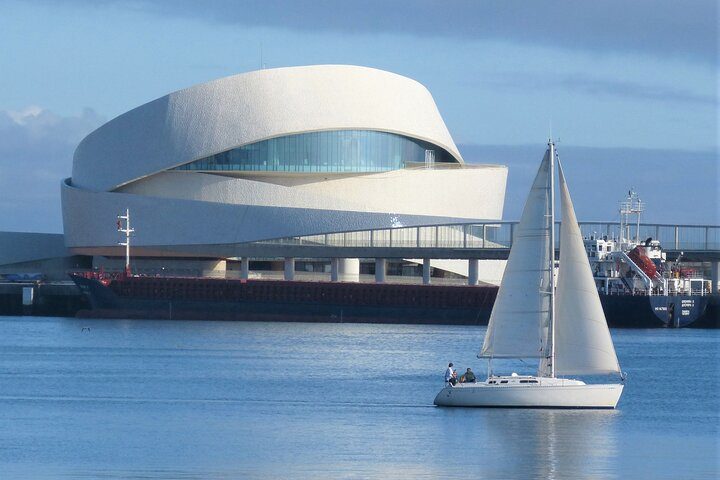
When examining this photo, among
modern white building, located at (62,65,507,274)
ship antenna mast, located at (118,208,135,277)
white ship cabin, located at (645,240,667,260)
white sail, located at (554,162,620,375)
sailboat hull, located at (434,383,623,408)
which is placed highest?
modern white building, located at (62,65,507,274)

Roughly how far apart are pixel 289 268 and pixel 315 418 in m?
41.0

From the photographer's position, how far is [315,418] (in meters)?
31.3

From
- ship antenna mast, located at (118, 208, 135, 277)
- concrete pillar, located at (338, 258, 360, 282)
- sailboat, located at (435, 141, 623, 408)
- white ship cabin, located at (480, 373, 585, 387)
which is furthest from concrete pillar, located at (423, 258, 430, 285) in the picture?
white ship cabin, located at (480, 373, 585, 387)

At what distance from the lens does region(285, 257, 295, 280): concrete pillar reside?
7200cm

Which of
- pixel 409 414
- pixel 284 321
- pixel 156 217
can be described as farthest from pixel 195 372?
pixel 156 217

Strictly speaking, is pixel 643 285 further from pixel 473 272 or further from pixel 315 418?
pixel 315 418

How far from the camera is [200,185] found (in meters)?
76.8

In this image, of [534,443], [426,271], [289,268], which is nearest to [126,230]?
[289,268]

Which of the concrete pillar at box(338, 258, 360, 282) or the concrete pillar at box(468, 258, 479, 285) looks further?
the concrete pillar at box(338, 258, 360, 282)

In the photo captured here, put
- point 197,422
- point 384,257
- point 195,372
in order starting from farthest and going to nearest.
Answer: point 384,257
point 195,372
point 197,422

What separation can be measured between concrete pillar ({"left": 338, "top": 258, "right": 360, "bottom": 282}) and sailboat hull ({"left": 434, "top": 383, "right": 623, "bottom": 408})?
40.7 meters

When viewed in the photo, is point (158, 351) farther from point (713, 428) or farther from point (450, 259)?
point (450, 259)

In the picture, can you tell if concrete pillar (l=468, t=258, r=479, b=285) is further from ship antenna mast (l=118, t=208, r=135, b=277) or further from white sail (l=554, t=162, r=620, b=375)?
white sail (l=554, t=162, r=620, b=375)

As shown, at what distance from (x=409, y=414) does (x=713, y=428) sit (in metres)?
5.62
